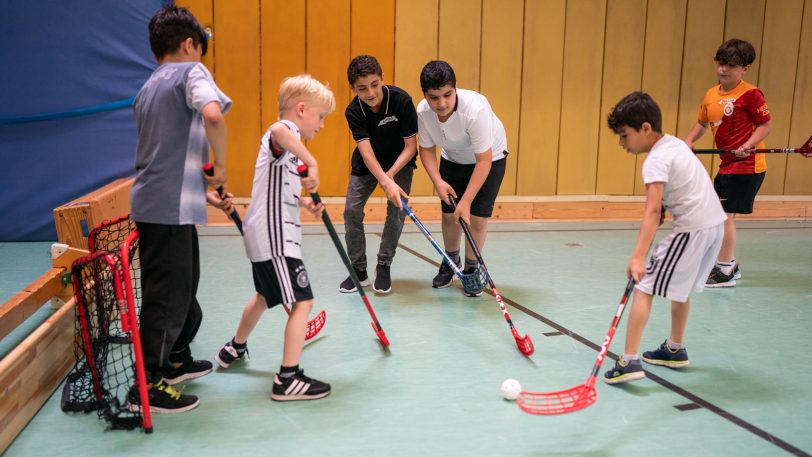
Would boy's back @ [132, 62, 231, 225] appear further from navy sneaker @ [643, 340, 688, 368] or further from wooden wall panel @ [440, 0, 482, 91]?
wooden wall panel @ [440, 0, 482, 91]

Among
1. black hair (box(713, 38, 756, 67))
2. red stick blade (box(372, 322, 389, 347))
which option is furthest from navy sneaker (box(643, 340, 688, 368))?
black hair (box(713, 38, 756, 67))

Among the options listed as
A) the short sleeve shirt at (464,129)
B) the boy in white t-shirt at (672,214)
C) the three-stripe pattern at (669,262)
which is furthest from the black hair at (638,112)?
the short sleeve shirt at (464,129)

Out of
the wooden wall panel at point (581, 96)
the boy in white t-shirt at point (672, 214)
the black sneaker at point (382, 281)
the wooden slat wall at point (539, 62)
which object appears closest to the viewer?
the boy in white t-shirt at point (672, 214)

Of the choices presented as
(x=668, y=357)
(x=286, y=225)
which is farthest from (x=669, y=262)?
(x=286, y=225)

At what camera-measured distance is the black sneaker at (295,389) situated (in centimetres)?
220

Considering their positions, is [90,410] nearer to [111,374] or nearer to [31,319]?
[111,374]

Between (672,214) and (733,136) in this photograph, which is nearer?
(672,214)

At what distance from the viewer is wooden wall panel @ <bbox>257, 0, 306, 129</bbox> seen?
17.6ft

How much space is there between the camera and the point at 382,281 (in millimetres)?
3576

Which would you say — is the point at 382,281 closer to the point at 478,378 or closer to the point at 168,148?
the point at 478,378

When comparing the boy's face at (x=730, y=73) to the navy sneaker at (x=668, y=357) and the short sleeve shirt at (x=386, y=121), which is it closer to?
the short sleeve shirt at (x=386, y=121)

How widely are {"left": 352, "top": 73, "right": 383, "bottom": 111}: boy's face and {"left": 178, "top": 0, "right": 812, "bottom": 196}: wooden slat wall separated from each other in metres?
2.28

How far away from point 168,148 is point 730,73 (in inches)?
122

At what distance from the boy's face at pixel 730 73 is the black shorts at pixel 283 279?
2.76 m
